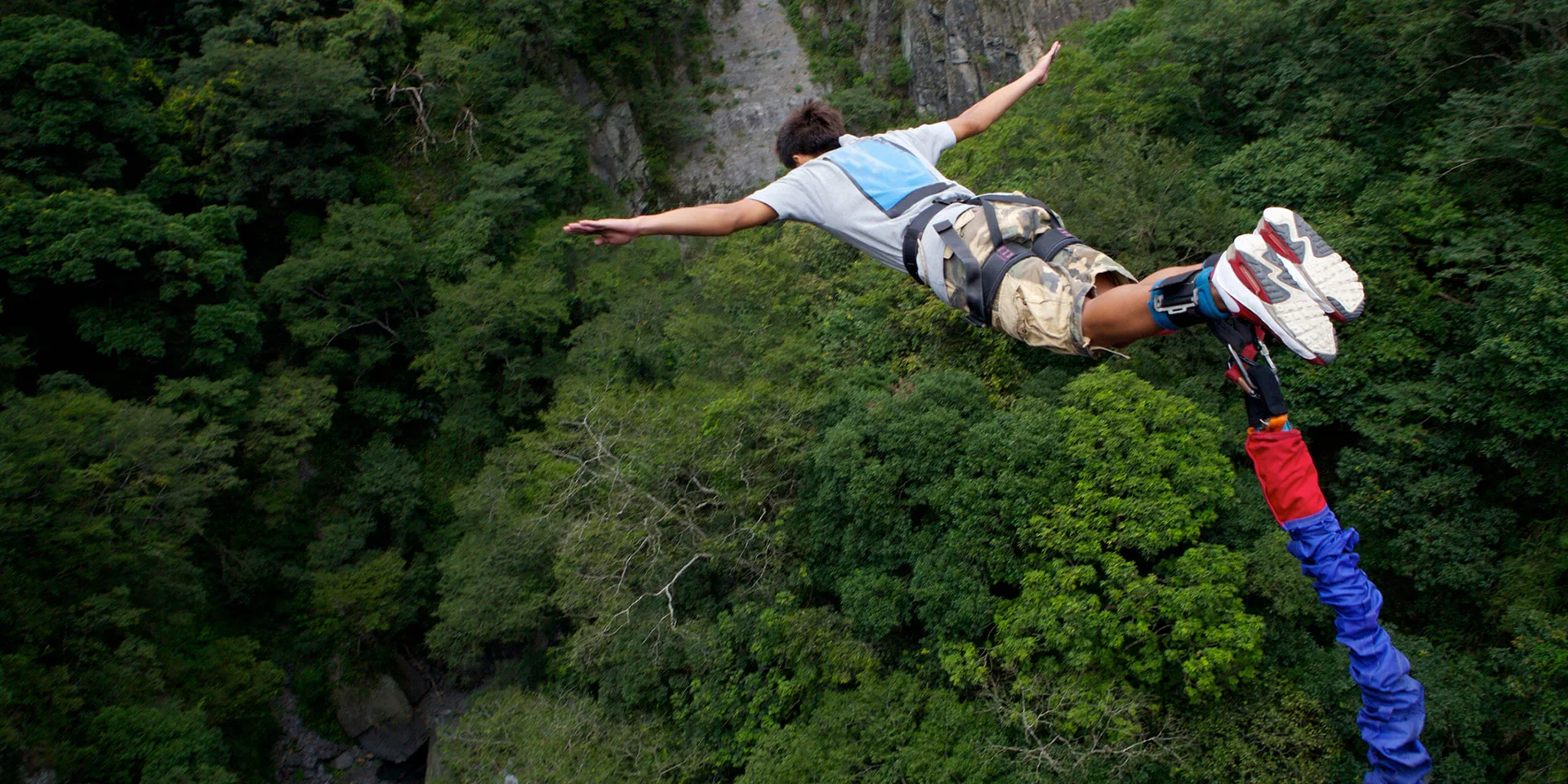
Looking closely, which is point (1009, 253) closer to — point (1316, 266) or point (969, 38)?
point (1316, 266)

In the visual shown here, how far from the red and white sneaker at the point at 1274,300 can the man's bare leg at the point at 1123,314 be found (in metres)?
0.24

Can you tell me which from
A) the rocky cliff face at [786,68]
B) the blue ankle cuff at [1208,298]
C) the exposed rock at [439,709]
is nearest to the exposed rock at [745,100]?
the rocky cliff face at [786,68]

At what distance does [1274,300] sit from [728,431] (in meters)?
9.84

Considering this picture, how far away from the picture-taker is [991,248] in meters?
3.55

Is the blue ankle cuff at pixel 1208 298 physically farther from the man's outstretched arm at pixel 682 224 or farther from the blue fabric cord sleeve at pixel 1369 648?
the man's outstretched arm at pixel 682 224

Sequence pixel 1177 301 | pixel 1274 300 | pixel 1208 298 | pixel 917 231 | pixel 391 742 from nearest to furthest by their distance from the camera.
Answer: pixel 1274 300, pixel 1208 298, pixel 1177 301, pixel 917 231, pixel 391 742

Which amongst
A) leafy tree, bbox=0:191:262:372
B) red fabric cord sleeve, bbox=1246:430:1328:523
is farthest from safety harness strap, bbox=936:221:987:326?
leafy tree, bbox=0:191:262:372

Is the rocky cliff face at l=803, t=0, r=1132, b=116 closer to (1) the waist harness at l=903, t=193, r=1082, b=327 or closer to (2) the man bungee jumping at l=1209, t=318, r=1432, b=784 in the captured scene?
(1) the waist harness at l=903, t=193, r=1082, b=327

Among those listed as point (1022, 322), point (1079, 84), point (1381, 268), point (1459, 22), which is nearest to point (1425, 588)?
point (1381, 268)

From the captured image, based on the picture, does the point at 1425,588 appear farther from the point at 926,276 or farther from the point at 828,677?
the point at 926,276

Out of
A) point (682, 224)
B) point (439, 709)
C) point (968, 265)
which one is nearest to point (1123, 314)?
point (968, 265)

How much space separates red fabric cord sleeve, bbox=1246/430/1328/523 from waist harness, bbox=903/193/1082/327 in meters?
1.15

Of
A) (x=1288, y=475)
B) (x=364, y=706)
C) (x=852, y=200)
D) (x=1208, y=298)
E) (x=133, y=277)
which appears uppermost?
(x=852, y=200)

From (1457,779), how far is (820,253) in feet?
37.2
